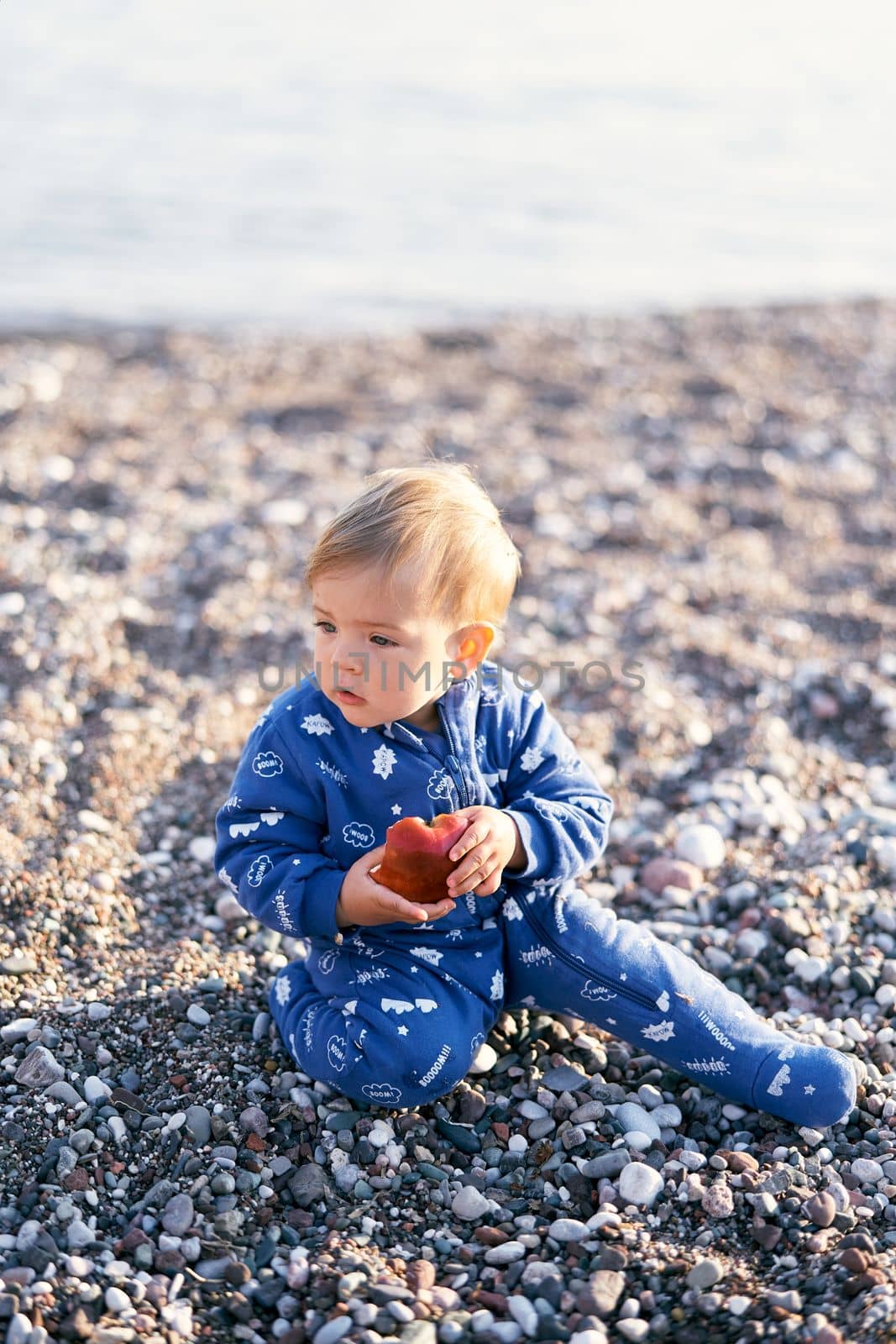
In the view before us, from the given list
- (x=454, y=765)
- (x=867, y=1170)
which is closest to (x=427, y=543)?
(x=454, y=765)

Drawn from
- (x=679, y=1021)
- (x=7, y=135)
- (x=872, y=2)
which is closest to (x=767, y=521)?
(x=679, y=1021)

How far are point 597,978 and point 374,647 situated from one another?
3.18 feet

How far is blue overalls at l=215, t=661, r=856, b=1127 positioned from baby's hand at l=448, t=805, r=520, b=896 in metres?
0.07

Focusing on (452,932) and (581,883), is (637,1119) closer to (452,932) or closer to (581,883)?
(452,932)

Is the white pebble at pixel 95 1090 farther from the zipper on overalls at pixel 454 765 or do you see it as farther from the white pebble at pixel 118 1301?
the zipper on overalls at pixel 454 765

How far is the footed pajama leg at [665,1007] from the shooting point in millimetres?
3127

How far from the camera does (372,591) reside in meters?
2.94

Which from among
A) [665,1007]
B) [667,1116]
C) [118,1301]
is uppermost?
[665,1007]

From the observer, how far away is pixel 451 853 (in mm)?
2910

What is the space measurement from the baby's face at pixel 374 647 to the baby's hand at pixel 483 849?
30 cm

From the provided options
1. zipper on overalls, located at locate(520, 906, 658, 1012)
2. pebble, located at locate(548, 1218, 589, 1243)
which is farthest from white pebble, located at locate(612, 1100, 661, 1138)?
pebble, located at locate(548, 1218, 589, 1243)

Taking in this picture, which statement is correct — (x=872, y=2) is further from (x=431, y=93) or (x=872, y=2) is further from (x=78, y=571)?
(x=78, y=571)

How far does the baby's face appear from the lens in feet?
9.70

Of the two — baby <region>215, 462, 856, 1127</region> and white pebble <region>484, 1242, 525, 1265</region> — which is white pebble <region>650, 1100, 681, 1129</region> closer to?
baby <region>215, 462, 856, 1127</region>
